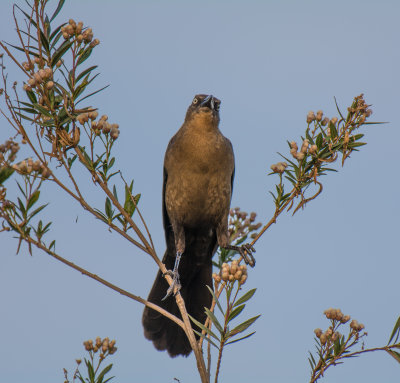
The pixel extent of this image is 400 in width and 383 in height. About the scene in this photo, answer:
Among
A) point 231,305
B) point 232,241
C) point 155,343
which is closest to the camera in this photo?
point 231,305

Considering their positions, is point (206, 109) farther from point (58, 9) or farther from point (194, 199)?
point (58, 9)

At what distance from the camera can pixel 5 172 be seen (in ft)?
8.58

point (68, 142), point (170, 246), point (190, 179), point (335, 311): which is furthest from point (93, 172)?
point (170, 246)

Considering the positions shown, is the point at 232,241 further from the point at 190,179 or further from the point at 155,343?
the point at 155,343

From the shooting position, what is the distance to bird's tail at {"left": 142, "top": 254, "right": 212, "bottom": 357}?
5.34m

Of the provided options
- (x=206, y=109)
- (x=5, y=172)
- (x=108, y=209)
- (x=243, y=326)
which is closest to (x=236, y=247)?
(x=206, y=109)

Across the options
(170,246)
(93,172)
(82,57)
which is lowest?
(93,172)

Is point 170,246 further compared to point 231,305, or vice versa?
point 170,246

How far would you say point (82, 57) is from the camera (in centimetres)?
363

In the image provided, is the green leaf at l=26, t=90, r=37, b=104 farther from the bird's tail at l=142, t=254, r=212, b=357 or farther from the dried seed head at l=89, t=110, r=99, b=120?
the bird's tail at l=142, t=254, r=212, b=357

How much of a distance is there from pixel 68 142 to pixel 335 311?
5.75 feet

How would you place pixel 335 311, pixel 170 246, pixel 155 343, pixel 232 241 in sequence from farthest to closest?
pixel 170 246 → pixel 155 343 → pixel 232 241 → pixel 335 311

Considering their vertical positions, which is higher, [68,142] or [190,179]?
[190,179]

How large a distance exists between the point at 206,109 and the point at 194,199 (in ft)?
2.75
